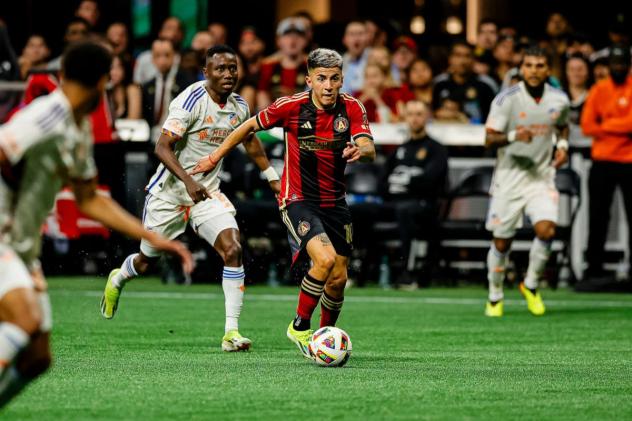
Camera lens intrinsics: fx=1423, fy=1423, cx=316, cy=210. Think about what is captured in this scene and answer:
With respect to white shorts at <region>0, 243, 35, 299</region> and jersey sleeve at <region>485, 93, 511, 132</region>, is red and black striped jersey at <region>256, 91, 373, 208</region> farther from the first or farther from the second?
white shorts at <region>0, 243, 35, 299</region>

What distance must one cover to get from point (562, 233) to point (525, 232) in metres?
0.50

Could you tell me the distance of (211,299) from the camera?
53.2 ft

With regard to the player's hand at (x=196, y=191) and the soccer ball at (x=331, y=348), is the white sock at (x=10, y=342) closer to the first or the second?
the soccer ball at (x=331, y=348)

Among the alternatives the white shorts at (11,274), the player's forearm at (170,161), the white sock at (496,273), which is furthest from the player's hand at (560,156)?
the white shorts at (11,274)

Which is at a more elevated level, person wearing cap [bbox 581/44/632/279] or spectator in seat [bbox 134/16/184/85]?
spectator in seat [bbox 134/16/184/85]

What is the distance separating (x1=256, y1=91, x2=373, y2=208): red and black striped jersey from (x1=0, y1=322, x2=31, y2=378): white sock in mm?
4694

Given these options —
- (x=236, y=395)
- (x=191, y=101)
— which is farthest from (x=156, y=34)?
(x=236, y=395)

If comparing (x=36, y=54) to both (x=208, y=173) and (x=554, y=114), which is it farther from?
(x=208, y=173)

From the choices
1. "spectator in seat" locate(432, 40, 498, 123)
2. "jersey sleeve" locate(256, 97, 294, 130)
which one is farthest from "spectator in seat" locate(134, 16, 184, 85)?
"jersey sleeve" locate(256, 97, 294, 130)

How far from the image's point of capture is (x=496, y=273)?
14.6 metres

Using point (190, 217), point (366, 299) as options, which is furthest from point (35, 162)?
point (366, 299)

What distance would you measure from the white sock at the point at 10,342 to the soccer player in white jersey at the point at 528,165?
9087 mm

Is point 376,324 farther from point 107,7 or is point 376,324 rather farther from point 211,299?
point 107,7

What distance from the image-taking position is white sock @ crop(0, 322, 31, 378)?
5805 mm
